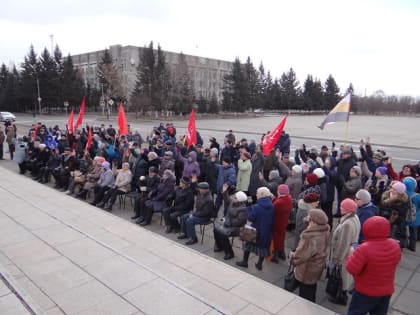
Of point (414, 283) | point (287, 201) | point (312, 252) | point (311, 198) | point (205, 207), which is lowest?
point (414, 283)

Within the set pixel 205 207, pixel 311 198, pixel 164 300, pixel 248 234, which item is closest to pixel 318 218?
pixel 311 198

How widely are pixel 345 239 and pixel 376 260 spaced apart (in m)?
1.04

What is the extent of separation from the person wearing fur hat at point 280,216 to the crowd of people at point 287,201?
0.02 meters

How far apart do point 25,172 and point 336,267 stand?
44.3 ft

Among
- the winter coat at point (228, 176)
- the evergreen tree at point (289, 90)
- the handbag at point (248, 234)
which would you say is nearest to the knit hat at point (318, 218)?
the handbag at point (248, 234)

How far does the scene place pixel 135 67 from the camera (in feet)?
253

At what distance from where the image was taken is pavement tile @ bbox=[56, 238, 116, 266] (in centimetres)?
579

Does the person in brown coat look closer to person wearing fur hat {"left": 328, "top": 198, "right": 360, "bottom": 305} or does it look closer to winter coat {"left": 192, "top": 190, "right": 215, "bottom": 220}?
person wearing fur hat {"left": 328, "top": 198, "right": 360, "bottom": 305}

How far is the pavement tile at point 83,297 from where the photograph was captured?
14.4 ft

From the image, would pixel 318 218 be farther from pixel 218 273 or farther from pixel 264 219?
pixel 218 273

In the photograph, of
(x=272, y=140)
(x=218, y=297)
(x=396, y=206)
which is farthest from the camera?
(x=272, y=140)

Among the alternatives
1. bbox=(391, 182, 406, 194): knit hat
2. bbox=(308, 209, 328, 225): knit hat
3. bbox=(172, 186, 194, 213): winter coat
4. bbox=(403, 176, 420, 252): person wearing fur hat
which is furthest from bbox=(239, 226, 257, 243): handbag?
bbox=(403, 176, 420, 252): person wearing fur hat

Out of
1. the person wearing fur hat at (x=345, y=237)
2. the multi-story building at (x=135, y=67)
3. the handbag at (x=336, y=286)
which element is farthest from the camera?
the multi-story building at (x=135, y=67)

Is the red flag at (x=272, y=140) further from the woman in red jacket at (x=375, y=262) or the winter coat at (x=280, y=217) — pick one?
the woman in red jacket at (x=375, y=262)
